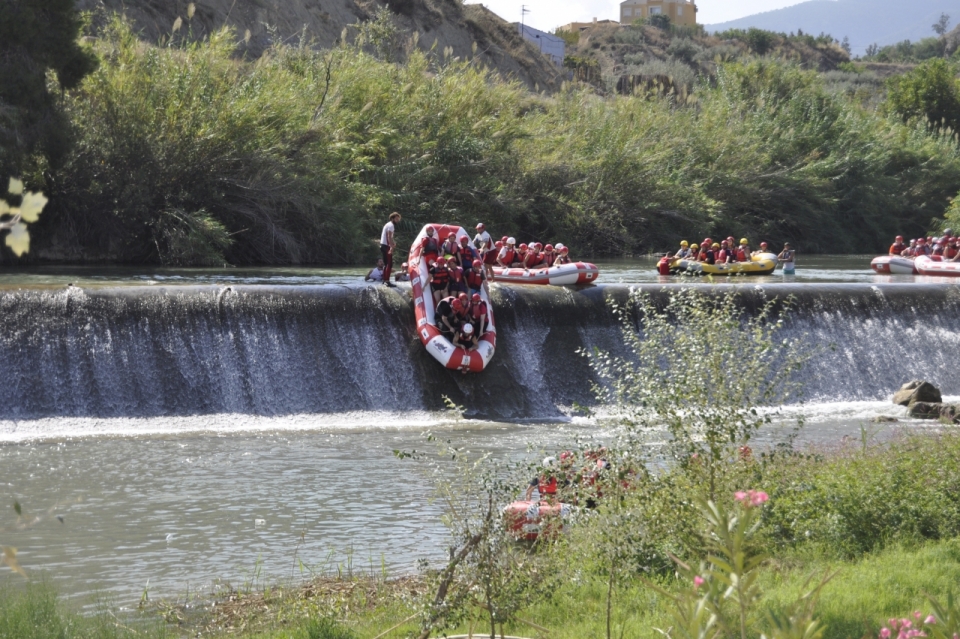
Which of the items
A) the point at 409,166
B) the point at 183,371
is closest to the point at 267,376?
the point at 183,371

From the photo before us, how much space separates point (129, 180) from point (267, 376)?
426 inches

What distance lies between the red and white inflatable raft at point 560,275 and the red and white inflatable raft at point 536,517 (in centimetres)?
1197

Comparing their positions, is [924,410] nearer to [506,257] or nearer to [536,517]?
[506,257]

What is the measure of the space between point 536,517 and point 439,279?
1050 cm

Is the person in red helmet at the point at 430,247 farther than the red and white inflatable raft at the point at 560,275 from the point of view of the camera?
No

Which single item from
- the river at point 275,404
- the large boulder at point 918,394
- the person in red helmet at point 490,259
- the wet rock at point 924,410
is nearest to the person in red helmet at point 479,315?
the river at point 275,404

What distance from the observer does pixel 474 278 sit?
17688mm

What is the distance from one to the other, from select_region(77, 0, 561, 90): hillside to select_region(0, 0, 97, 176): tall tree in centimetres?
1312

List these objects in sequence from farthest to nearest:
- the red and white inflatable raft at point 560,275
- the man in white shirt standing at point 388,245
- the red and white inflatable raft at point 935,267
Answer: the red and white inflatable raft at point 935,267 → the red and white inflatable raft at point 560,275 → the man in white shirt standing at point 388,245

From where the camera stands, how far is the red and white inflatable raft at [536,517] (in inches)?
254

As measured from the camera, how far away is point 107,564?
29.3 feet

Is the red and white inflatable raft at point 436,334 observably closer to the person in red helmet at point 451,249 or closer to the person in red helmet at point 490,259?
the person in red helmet at point 451,249

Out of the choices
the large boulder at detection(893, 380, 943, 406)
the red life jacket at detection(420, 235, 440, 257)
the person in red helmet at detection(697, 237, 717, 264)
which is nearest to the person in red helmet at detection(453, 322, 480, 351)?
the red life jacket at detection(420, 235, 440, 257)

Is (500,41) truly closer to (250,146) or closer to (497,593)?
(250,146)
